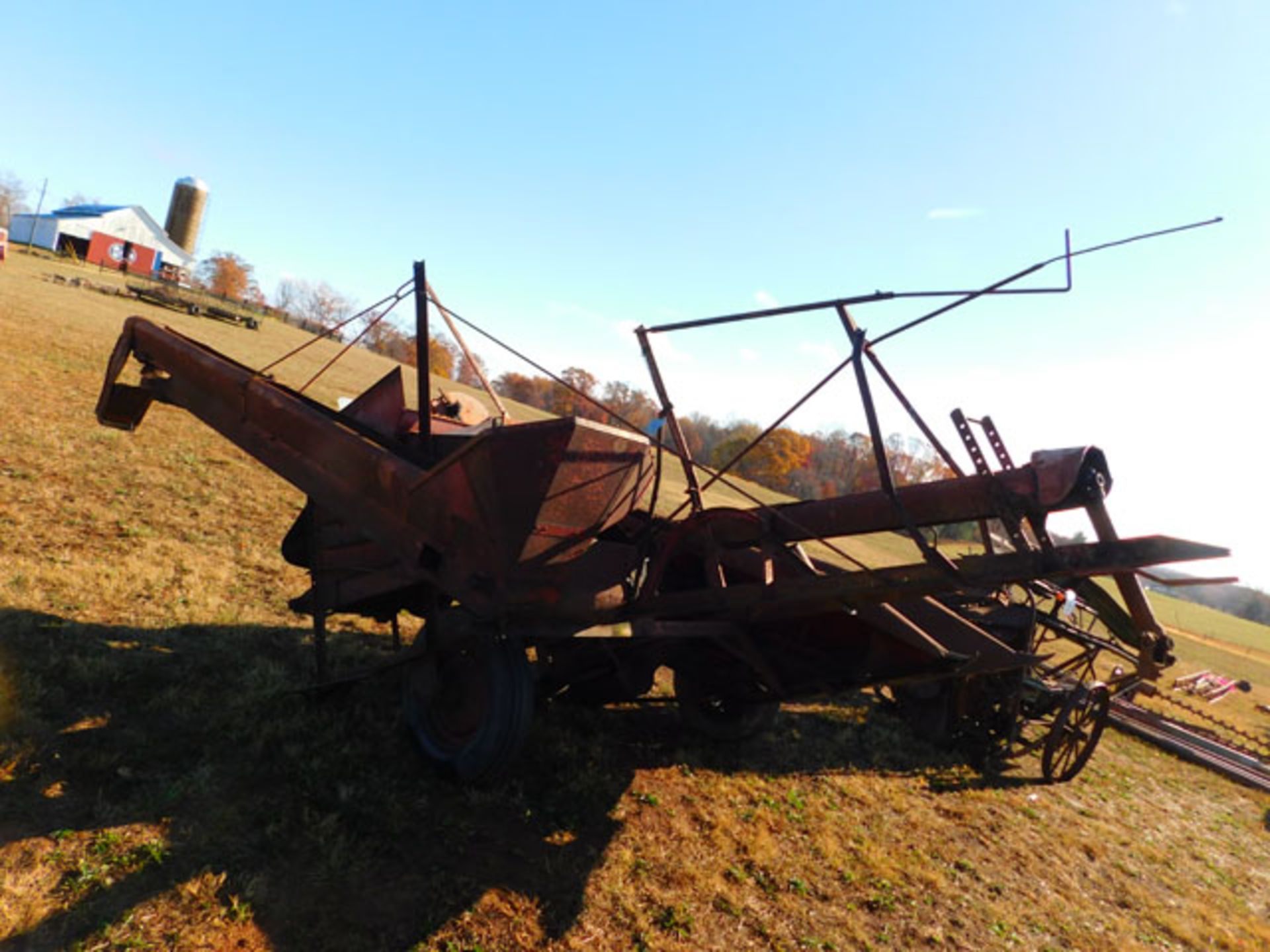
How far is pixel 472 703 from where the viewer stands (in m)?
3.93

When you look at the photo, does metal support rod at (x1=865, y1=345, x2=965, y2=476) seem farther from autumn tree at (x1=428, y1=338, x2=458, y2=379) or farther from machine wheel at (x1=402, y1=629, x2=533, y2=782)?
autumn tree at (x1=428, y1=338, x2=458, y2=379)

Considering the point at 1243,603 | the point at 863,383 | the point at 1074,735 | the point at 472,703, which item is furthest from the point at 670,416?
the point at 1243,603

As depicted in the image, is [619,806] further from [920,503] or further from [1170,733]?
[1170,733]

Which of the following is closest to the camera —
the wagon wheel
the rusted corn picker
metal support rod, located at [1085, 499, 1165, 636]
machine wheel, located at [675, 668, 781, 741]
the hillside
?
metal support rod, located at [1085, 499, 1165, 636]

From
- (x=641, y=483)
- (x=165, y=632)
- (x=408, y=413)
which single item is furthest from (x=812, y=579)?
(x=165, y=632)

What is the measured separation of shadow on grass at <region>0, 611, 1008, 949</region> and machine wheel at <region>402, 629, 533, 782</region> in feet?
0.95

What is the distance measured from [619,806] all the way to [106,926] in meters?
2.70

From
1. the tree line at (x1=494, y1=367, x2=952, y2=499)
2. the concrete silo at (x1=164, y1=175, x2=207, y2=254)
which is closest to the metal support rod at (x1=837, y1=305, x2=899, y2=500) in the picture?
the tree line at (x1=494, y1=367, x2=952, y2=499)

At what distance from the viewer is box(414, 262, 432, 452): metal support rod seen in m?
3.66

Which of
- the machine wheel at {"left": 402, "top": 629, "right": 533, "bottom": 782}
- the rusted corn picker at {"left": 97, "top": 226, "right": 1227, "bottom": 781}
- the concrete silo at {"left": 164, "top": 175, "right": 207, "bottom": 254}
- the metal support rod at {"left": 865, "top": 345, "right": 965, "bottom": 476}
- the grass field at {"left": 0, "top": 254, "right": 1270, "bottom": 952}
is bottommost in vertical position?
the grass field at {"left": 0, "top": 254, "right": 1270, "bottom": 952}

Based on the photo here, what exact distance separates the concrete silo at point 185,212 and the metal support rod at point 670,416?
86.2 meters

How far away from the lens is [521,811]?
4008mm

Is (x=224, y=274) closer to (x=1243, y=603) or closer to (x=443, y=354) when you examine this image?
(x=443, y=354)

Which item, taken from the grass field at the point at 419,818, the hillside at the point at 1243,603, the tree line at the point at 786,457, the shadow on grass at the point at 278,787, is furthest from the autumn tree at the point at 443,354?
the hillside at the point at 1243,603
